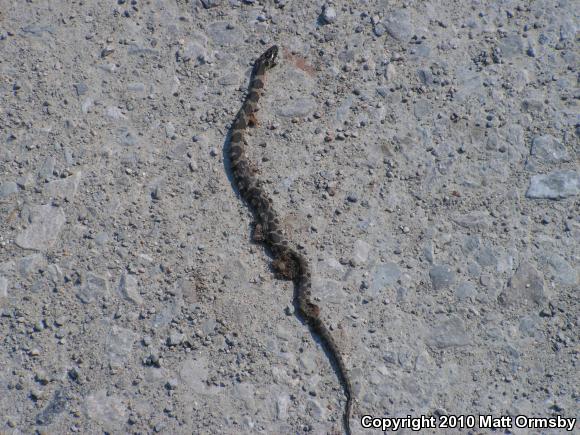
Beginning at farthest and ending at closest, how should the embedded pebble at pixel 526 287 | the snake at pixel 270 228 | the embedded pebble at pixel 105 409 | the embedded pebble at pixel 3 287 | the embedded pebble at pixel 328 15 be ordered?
the embedded pebble at pixel 328 15, the embedded pebble at pixel 526 287, the embedded pebble at pixel 3 287, the snake at pixel 270 228, the embedded pebble at pixel 105 409

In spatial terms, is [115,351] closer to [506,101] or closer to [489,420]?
[489,420]

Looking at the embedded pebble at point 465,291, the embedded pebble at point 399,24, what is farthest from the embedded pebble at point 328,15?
the embedded pebble at point 465,291

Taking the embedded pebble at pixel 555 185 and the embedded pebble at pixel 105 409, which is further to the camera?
the embedded pebble at pixel 555 185

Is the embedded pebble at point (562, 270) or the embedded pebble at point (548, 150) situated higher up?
the embedded pebble at point (548, 150)

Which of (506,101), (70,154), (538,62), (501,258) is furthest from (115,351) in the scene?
(538,62)

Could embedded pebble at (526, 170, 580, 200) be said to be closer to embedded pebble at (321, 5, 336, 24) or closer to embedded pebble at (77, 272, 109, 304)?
embedded pebble at (321, 5, 336, 24)

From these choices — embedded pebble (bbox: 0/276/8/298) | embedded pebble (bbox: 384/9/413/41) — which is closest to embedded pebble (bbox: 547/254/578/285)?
embedded pebble (bbox: 384/9/413/41)

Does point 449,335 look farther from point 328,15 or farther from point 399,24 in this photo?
point 328,15

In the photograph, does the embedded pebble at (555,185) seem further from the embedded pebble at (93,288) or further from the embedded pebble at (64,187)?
the embedded pebble at (64,187)
